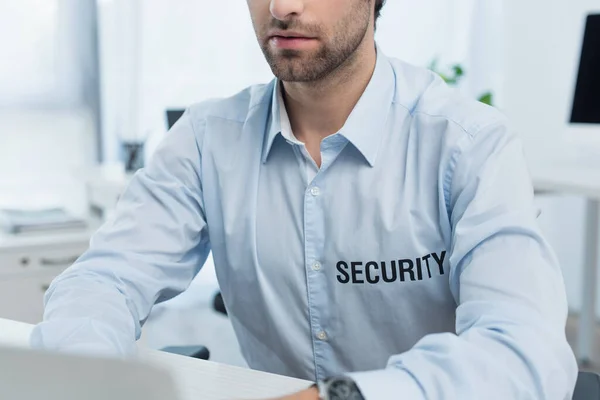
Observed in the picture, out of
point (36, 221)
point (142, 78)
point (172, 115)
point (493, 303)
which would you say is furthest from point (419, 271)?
point (142, 78)

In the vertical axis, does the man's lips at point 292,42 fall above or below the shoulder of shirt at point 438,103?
above

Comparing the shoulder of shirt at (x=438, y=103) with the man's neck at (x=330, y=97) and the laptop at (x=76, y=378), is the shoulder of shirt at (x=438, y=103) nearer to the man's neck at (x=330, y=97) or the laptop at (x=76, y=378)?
the man's neck at (x=330, y=97)

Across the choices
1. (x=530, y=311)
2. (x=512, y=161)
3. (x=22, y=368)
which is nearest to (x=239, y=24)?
(x=512, y=161)

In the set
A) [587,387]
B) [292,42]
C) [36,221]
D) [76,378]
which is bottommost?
[36,221]

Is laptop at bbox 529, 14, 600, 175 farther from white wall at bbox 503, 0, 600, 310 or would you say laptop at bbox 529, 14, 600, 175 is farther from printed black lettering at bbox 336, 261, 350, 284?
printed black lettering at bbox 336, 261, 350, 284

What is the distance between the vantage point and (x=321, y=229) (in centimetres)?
131

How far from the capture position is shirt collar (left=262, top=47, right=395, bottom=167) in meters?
1.30

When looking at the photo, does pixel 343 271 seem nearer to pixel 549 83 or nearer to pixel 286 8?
pixel 286 8

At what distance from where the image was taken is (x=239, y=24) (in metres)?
3.68

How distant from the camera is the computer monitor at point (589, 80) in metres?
2.78

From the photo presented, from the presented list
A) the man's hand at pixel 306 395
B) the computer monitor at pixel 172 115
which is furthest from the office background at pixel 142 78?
the man's hand at pixel 306 395

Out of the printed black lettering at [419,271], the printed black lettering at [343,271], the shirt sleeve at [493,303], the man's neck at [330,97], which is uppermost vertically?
the man's neck at [330,97]

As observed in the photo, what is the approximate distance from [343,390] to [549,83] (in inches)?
120

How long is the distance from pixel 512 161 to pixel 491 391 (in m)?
0.41
